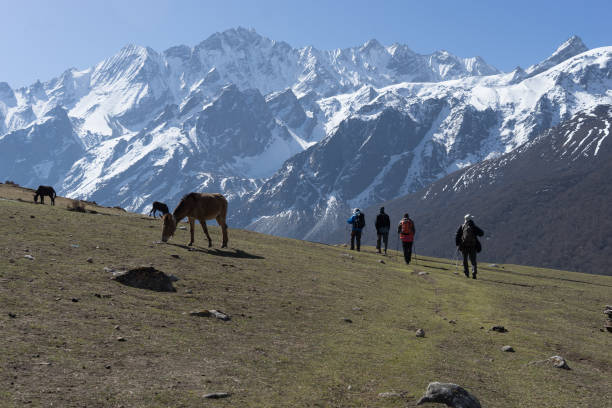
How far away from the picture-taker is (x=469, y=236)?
3064 centimetres

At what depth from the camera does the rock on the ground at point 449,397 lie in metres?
8.27

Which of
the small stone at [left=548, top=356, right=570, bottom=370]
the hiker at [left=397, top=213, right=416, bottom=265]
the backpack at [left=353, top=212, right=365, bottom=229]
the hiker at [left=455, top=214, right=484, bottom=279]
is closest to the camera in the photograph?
the small stone at [left=548, top=356, right=570, bottom=370]

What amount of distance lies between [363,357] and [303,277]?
10.2 metres

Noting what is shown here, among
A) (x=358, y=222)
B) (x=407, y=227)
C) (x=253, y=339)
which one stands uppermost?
(x=358, y=222)

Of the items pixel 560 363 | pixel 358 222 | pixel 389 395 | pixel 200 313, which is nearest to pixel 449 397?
pixel 389 395

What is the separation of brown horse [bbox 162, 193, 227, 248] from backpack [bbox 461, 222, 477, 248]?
14.1 meters

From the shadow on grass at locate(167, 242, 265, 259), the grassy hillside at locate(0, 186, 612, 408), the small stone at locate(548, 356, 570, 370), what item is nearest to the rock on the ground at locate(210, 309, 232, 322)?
the grassy hillside at locate(0, 186, 612, 408)

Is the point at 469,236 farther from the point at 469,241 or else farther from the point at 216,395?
the point at 216,395

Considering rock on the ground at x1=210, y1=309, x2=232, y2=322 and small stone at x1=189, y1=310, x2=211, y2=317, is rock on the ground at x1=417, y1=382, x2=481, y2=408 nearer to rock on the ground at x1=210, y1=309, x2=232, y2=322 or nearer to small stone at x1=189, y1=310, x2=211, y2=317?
rock on the ground at x1=210, y1=309, x2=232, y2=322

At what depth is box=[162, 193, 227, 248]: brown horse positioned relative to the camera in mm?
24734

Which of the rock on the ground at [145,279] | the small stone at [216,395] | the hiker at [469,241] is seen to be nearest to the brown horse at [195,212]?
the rock on the ground at [145,279]

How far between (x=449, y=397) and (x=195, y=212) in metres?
19.3

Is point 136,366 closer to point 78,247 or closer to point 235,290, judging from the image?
point 235,290

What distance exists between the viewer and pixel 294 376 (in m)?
9.30
